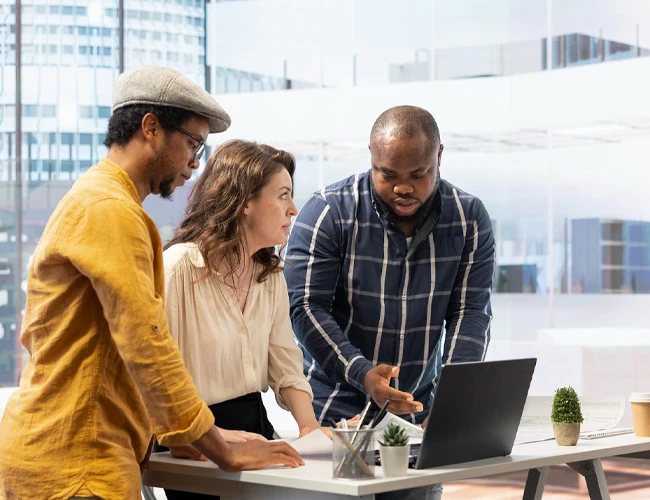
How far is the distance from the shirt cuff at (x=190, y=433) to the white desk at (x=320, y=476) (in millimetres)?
148

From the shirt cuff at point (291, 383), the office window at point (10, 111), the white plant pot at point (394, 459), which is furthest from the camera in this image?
the office window at point (10, 111)

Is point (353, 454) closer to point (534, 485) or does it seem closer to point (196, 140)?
point (196, 140)

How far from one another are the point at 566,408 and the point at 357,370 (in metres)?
0.47

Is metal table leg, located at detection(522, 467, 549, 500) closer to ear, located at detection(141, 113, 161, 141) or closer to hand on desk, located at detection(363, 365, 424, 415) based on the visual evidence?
hand on desk, located at detection(363, 365, 424, 415)

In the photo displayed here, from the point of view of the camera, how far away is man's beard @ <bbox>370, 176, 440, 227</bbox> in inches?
102

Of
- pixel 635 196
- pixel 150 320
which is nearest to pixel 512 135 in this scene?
pixel 635 196

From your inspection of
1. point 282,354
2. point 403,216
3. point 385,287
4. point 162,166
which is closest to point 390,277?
point 385,287

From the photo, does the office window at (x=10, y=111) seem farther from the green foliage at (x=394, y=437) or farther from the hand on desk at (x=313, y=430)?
the green foliage at (x=394, y=437)

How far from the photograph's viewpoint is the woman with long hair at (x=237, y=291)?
212 cm

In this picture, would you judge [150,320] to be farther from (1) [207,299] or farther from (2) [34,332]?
(1) [207,299]

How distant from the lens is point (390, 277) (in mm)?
2570

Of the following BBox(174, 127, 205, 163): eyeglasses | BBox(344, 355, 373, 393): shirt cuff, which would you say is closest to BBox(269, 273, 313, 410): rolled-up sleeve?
BBox(344, 355, 373, 393): shirt cuff

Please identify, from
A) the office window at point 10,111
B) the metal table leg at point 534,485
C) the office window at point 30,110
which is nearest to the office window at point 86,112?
the office window at point 30,110

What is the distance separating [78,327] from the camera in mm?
1659
